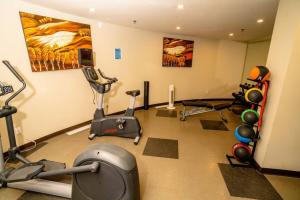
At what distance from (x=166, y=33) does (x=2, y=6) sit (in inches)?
140

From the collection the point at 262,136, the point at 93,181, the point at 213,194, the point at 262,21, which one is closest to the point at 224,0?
the point at 262,21

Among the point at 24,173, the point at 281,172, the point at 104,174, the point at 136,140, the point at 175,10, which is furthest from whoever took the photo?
the point at 136,140

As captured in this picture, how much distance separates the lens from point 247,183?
178cm

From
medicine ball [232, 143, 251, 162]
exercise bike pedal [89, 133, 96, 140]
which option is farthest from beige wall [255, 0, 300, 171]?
exercise bike pedal [89, 133, 96, 140]

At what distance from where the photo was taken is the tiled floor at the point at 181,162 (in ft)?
5.35

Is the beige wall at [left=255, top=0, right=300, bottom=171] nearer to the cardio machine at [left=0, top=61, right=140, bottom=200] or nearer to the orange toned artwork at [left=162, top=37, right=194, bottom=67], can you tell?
the cardio machine at [left=0, top=61, right=140, bottom=200]

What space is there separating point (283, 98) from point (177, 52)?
3504 millimetres

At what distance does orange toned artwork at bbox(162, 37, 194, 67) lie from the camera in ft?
15.3

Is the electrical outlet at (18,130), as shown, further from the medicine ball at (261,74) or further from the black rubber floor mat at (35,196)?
the medicine ball at (261,74)

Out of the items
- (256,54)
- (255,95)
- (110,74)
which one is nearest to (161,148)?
(255,95)

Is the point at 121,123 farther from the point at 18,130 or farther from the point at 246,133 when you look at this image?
the point at 246,133

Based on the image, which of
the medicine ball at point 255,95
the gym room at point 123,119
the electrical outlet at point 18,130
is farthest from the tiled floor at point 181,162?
the medicine ball at point 255,95

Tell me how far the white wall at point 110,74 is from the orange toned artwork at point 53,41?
0.28ft

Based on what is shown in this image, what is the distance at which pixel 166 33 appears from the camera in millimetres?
4516
